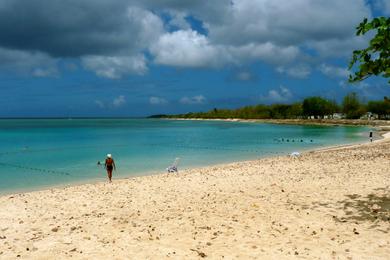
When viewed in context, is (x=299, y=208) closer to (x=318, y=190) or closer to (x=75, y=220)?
(x=318, y=190)

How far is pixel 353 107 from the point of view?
18125 cm

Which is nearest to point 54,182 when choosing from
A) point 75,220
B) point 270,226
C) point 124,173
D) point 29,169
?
point 124,173

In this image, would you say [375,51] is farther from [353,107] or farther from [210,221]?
[353,107]

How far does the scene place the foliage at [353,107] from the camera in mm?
179475

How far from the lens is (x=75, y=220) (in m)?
13.8

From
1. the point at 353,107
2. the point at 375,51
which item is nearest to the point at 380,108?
the point at 353,107

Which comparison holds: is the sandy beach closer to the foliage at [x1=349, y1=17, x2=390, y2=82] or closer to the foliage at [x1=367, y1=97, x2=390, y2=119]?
the foliage at [x1=349, y1=17, x2=390, y2=82]

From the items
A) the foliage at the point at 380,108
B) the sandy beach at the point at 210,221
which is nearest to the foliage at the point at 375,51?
the sandy beach at the point at 210,221

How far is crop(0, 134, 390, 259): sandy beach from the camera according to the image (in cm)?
1029

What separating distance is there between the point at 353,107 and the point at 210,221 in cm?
18474

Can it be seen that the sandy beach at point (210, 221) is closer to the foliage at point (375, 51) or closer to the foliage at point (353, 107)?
the foliage at point (375, 51)

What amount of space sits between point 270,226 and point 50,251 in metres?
6.57

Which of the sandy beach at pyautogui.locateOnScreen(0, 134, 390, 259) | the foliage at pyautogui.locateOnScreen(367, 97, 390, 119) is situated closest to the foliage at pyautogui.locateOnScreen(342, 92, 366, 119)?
the foliage at pyautogui.locateOnScreen(367, 97, 390, 119)

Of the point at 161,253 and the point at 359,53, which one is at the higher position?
the point at 359,53
